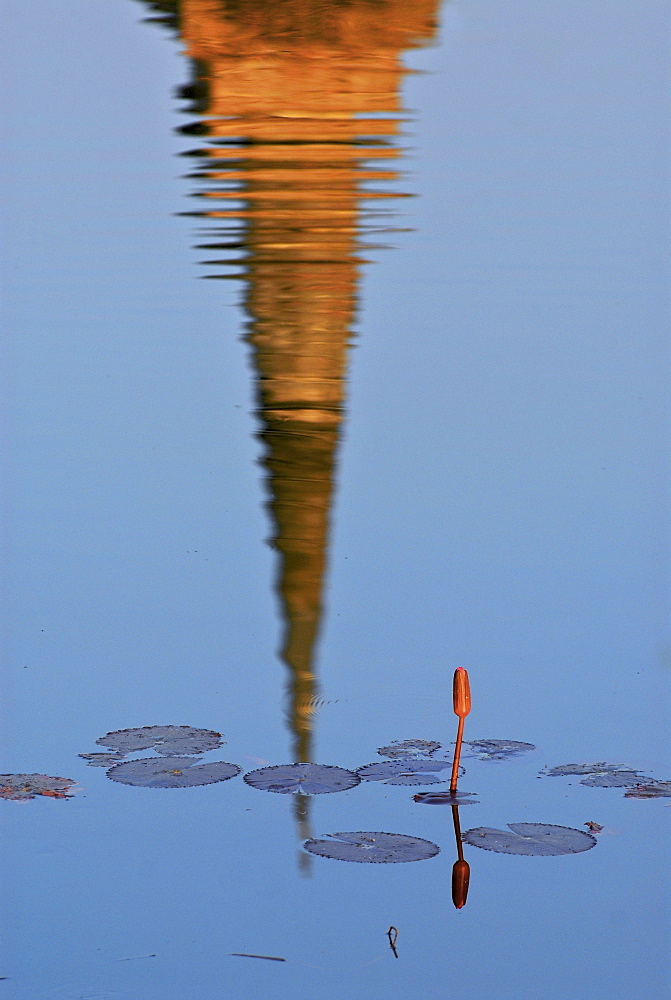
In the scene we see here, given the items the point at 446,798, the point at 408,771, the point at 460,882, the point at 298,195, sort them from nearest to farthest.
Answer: the point at 460,882 < the point at 446,798 < the point at 408,771 < the point at 298,195

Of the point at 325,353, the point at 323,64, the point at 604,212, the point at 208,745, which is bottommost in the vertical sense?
the point at 208,745

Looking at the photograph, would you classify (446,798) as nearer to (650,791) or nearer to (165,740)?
(650,791)

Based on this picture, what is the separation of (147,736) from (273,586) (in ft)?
3.66

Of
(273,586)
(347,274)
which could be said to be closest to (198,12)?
(347,274)

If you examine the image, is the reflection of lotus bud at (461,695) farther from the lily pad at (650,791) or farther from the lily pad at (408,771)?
the lily pad at (650,791)

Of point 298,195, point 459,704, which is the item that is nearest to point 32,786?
point 459,704

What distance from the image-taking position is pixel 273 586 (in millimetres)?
4613

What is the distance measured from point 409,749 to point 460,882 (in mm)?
595

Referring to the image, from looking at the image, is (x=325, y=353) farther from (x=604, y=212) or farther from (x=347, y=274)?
(x=604, y=212)

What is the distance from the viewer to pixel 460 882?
297cm

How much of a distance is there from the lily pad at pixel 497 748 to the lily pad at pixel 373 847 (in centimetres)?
47

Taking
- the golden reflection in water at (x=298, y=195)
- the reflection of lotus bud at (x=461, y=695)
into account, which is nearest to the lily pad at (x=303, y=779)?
the golden reflection in water at (x=298, y=195)

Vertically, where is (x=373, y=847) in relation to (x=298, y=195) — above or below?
below

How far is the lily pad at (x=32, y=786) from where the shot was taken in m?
3.29
